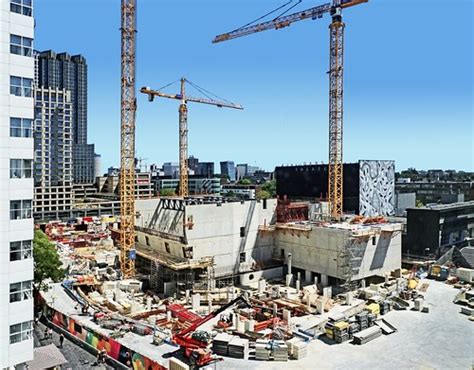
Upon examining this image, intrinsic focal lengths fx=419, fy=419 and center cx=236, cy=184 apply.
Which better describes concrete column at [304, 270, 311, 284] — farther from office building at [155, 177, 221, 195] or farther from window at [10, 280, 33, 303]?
office building at [155, 177, 221, 195]

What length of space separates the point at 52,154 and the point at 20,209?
112225 mm

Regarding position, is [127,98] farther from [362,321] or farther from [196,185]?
[196,185]

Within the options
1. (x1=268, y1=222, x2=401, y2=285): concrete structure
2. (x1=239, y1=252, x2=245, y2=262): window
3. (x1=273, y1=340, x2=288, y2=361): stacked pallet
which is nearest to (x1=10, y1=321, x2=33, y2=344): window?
(x1=273, y1=340, x2=288, y2=361): stacked pallet

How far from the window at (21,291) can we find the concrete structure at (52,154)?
100m

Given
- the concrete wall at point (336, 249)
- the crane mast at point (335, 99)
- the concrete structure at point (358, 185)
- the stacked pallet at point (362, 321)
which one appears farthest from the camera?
the concrete structure at point (358, 185)

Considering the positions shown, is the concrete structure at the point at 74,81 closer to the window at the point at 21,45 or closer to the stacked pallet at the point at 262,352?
the window at the point at 21,45

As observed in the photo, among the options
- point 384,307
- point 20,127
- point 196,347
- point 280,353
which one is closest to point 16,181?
point 20,127

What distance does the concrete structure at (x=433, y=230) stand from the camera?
57219 millimetres

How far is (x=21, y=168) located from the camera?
899 inches

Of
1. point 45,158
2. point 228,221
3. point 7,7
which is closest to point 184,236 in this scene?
point 228,221

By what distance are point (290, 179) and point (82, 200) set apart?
82038 millimetres

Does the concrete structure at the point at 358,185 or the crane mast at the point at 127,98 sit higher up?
the crane mast at the point at 127,98

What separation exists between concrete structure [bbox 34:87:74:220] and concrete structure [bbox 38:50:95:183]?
44795 mm

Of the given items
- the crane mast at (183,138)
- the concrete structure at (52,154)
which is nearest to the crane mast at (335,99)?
the crane mast at (183,138)
